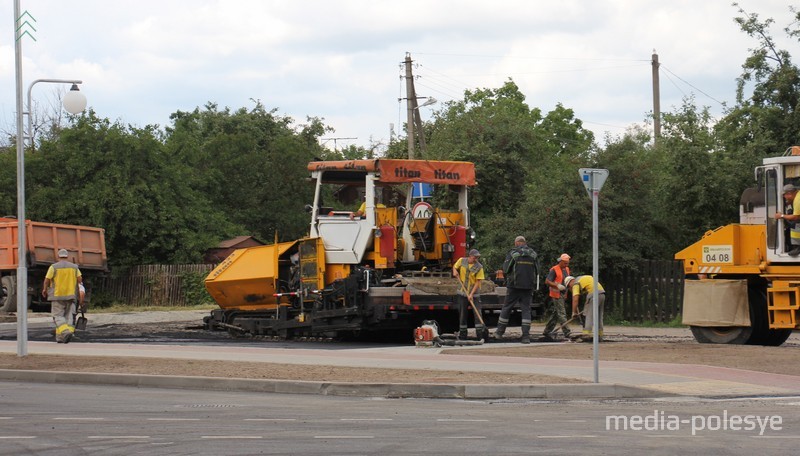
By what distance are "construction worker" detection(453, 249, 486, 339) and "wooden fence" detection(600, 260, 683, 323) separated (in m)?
8.30

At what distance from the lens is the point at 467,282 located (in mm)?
20641

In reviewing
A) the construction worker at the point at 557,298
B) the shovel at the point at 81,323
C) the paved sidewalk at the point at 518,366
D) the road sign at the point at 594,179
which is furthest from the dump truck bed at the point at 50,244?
the road sign at the point at 594,179

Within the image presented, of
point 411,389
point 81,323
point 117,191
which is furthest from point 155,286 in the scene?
point 411,389

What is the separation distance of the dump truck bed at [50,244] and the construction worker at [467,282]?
49.3ft

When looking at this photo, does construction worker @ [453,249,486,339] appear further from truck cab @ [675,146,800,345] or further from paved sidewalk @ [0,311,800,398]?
truck cab @ [675,146,800,345]

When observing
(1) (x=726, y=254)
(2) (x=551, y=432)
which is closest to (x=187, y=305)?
(1) (x=726, y=254)

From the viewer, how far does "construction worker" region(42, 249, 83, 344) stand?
21.4 meters

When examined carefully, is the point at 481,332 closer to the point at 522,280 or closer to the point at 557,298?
the point at 522,280

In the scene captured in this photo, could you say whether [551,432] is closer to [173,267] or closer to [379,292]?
[379,292]

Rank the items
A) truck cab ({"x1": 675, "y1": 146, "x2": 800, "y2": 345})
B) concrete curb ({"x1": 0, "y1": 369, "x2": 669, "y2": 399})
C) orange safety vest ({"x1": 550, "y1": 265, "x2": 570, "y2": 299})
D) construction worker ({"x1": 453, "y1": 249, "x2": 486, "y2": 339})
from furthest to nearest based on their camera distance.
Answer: orange safety vest ({"x1": 550, "y1": 265, "x2": 570, "y2": 299})
construction worker ({"x1": 453, "y1": 249, "x2": 486, "y2": 339})
truck cab ({"x1": 675, "y1": 146, "x2": 800, "y2": 345})
concrete curb ({"x1": 0, "y1": 369, "x2": 669, "y2": 399})

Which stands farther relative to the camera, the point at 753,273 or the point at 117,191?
the point at 117,191

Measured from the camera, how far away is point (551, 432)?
33.3ft

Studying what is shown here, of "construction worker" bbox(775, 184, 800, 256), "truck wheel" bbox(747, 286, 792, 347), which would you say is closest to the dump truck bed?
"truck wheel" bbox(747, 286, 792, 347)

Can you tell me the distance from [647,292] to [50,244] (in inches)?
648
